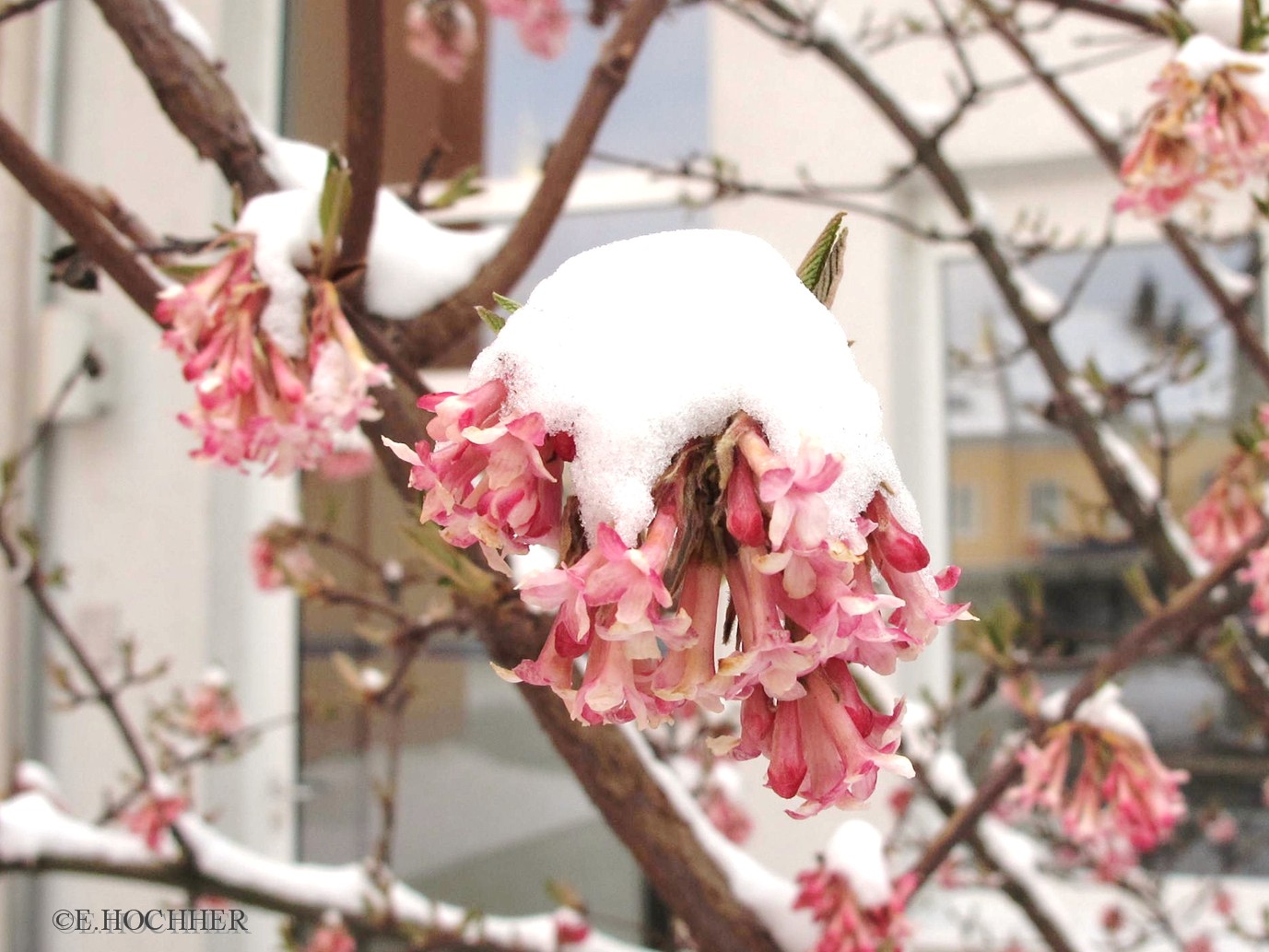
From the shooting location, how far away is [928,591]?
246 millimetres

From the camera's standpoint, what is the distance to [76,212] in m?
0.50

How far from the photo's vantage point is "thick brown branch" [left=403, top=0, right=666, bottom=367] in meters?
0.53

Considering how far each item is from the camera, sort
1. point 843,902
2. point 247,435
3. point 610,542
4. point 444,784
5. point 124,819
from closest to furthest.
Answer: point 610,542 → point 247,435 → point 843,902 → point 124,819 → point 444,784

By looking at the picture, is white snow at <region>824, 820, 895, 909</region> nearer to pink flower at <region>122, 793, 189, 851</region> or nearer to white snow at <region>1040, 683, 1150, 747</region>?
white snow at <region>1040, 683, 1150, 747</region>

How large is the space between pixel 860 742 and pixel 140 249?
0.48m

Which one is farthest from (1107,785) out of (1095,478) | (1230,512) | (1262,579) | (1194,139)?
(1095,478)

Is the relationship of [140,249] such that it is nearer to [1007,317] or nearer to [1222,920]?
[1007,317]

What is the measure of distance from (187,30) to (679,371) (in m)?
0.46

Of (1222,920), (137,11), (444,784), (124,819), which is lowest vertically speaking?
(1222,920)

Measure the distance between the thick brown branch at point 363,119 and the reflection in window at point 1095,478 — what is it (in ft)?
4.23

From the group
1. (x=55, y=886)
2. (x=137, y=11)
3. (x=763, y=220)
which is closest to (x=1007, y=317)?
→ (x=763, y=220)

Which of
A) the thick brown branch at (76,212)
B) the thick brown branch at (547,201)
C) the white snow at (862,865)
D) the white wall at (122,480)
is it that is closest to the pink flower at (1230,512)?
the white snow at (862,865)

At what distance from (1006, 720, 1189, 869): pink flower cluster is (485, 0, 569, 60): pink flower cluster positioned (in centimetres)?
104

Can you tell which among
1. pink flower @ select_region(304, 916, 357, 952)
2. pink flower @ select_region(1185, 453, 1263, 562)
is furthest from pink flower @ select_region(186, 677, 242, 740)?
pink flower @ select_region(1185, 453, 1263, 562)
